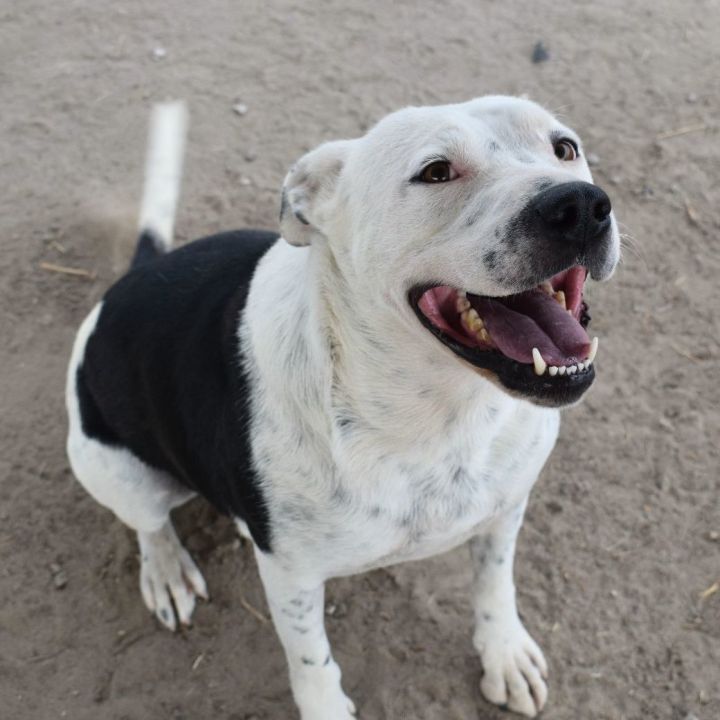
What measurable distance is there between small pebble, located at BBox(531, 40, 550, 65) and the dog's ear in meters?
3.71

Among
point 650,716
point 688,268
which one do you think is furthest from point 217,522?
point 688,268

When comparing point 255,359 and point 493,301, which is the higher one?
point 493,301

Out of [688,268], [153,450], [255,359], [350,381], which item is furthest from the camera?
[688,268]

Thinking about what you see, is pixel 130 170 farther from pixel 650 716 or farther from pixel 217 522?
pixel 650 716

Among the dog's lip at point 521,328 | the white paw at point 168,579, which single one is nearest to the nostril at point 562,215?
the dog's lip at point 521,328

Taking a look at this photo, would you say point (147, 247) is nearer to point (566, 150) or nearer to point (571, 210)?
point (566, 150)

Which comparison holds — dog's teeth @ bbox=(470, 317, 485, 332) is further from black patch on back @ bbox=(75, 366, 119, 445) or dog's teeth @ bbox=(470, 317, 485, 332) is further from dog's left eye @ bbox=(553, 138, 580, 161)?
black patch on back @ bbox=(75, 366, 119, 445)

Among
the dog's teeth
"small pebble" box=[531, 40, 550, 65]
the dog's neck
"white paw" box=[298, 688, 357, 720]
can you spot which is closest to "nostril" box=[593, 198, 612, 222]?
the dog's teeth

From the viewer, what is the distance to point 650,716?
343cm

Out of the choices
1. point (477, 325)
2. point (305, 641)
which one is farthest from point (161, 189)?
point (477, 325)

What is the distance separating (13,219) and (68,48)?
158 cm

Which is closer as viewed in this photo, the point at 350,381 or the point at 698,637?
the point at 350,381

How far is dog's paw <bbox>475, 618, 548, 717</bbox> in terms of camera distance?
3.42m

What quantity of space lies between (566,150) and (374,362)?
2.61 ft
